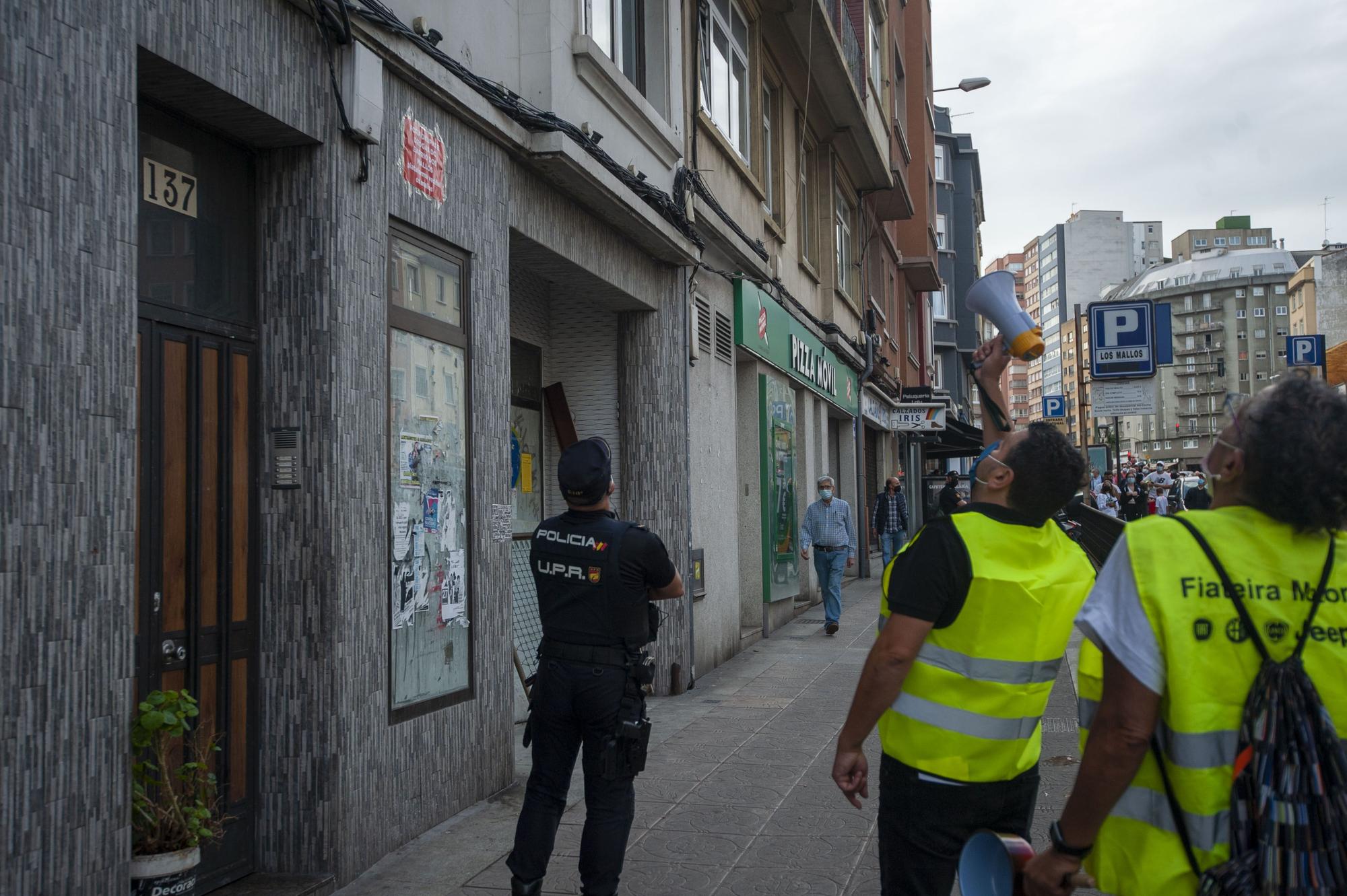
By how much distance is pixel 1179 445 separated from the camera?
5669 inches

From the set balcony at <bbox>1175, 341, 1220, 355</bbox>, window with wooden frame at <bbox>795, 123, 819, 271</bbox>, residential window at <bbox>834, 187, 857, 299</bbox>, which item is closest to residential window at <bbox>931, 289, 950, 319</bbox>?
residential window at <bbox>834, 187, 857, 299</bbox>

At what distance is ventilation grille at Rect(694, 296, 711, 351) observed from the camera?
A: 1130 centimetres

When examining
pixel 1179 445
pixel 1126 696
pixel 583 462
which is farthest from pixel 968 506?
pixel 1179 445

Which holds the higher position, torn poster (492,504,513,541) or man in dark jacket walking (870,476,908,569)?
torn poster (492,504,513,541)

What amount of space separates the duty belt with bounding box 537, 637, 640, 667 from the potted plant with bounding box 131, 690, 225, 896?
1277 mm

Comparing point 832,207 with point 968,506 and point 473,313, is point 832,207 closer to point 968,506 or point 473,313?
point 473,313

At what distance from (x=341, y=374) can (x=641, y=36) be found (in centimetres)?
589

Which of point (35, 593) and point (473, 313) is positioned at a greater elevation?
point (473, 313)

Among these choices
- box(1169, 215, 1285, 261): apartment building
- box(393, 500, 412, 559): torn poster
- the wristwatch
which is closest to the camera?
the wristwatch

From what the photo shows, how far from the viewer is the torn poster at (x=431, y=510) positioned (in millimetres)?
6090

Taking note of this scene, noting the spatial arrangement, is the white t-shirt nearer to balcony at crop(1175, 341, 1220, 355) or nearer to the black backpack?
the black backpack

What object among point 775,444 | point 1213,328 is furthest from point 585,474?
point 1213,328

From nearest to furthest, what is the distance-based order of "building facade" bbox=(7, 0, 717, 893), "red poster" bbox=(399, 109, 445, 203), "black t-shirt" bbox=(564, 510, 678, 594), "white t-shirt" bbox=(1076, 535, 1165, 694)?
1. "white t-shirt" bbox=(1076, 535, 1165, 694)
2. "building facade" bbox=(7, 0, 717, 893)
3. "black t-shirt" bbox=(564, 510, 678, 594)
4. "red poster" bbox=(399, 109, 445, 203)

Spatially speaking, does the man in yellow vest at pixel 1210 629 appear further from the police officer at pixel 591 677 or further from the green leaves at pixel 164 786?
the green leaves at pixel 164 786
